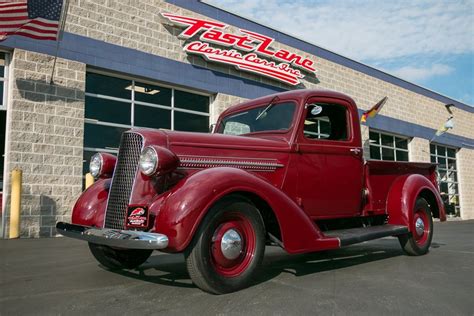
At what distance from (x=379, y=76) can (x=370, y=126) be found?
2.68 m

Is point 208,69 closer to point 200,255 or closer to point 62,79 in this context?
point 62,79

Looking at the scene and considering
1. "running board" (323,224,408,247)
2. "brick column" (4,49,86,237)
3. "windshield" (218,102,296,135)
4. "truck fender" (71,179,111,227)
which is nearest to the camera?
"truck fender" (71,179,111,227)

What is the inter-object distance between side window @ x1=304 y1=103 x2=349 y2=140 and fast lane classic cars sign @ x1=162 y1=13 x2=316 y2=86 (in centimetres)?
654

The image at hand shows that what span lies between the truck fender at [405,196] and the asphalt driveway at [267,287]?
52 centimetres

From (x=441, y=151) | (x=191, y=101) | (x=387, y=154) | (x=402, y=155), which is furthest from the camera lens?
(x=441, y=151)

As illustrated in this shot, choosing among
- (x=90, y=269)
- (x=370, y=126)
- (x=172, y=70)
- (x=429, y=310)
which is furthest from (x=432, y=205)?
(x=370, y=126)

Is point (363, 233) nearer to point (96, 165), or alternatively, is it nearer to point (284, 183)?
point (284, 183)

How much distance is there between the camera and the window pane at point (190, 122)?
35.2ft

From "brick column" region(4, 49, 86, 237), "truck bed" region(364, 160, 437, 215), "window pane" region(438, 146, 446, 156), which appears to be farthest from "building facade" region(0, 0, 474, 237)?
"window pane" region(438, 146, 446, 156)

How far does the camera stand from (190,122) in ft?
36.2

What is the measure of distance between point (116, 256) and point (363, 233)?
2.65m

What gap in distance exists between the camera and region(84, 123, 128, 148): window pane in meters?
9.09

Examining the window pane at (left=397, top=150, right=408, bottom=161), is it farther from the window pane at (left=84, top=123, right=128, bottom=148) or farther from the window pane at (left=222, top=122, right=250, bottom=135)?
the window pane at (left=222, top=122, right=250, bottom=135)

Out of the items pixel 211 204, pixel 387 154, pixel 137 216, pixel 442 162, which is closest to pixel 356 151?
pixel 211 204
